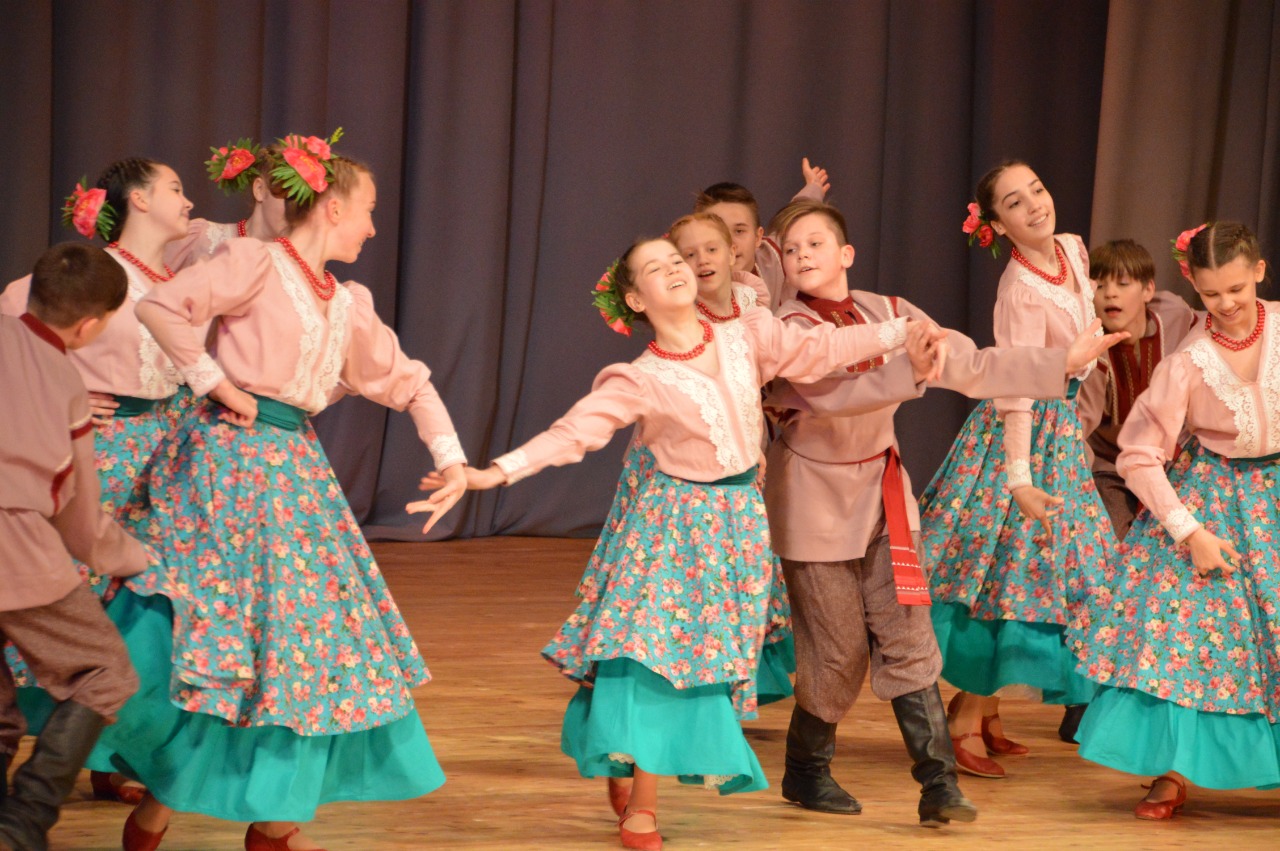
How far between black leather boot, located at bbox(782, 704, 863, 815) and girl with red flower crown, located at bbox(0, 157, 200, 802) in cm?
138

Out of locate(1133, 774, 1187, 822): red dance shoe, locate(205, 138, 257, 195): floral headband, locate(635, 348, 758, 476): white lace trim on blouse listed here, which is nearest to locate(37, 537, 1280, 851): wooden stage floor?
locate(1133, 774, 1187, 822): red dance shoe

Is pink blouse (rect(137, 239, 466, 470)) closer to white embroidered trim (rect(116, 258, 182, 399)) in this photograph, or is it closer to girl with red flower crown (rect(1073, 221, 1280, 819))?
white embroidered trim (rect(116, 258, 182, 399))

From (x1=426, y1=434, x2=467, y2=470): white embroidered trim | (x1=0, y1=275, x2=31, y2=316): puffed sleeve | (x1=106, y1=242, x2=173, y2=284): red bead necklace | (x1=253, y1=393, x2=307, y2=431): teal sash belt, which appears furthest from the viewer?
(x1=106, y1=242, x2=173, y2=284): red bead necklace

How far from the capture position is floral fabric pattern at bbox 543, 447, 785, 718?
3037 millimetres

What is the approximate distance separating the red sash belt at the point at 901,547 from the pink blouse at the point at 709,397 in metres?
0.28

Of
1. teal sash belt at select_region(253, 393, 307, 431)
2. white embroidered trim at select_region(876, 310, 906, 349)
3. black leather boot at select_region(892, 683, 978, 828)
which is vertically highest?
white embroidered trim at select_region(876, 310, 906, 349)

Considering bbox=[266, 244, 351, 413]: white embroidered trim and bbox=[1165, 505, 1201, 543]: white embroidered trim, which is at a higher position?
bbox=[266, 244, 351, 413]: white embroidered trim

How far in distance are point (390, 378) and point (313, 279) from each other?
26 cm

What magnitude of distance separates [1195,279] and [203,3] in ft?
14.1

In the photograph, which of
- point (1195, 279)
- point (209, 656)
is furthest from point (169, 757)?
point (1195, 279)

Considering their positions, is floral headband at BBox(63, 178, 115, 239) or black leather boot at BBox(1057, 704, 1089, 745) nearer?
floral headband at BBox(63, 178, 115, 239)

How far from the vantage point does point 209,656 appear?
2674 millimetres

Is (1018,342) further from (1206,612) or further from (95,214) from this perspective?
(95,214)

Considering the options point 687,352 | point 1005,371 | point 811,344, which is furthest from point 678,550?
point 1005,371
